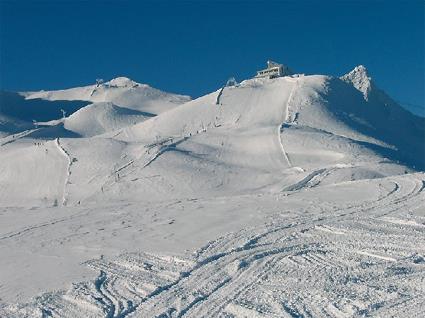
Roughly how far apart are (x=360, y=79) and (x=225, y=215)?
42.5 meters

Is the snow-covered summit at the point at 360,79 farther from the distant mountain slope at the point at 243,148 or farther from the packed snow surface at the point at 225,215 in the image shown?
the packed snow surface at the point at 225,215

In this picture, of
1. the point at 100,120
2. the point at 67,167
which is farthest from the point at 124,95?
the point at 67,167

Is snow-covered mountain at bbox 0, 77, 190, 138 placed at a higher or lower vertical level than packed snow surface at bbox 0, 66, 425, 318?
higher

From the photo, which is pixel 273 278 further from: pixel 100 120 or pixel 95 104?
pixel 95 104

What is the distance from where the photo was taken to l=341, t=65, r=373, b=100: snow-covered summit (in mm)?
56094

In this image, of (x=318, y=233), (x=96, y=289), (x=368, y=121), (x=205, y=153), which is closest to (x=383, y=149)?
(x=368, y=121)

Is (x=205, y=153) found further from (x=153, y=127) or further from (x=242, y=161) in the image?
(x=153, y=127)

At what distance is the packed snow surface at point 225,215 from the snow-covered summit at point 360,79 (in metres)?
8.15

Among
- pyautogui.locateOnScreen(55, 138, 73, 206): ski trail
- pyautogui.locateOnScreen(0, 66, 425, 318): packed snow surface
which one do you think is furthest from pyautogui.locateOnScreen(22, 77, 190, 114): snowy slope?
pyautogui.locateOnScreen(55, 138, 73, 206): ski trail

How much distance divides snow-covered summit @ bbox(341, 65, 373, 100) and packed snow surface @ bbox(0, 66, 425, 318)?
815 centimetres

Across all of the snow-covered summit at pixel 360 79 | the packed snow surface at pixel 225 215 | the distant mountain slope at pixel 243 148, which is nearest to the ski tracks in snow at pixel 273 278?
the packed snow surface at pixel 225 215

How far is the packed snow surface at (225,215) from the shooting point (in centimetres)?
1258

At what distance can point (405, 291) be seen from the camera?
40.2ft

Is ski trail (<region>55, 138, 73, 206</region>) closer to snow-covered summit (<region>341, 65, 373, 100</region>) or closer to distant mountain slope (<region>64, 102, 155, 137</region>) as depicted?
distant mountain slope (<region>64, 102, 155, 137</region>)
